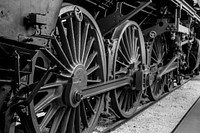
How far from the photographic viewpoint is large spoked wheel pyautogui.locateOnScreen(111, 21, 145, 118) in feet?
12.1

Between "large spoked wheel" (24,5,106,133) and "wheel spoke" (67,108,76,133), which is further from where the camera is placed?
"wheel spoke" (67,108,76,133)

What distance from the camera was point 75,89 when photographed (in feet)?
7.98

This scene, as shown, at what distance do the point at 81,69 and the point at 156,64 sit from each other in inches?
111

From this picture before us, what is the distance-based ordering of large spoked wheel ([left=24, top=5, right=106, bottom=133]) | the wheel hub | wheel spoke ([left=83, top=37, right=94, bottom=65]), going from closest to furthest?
large spoked wheel ([left=24, top=5, right=106, bottom=133]), the wheel hub, wheel spoke ([left=83, top=37, right=94, bottom=65])

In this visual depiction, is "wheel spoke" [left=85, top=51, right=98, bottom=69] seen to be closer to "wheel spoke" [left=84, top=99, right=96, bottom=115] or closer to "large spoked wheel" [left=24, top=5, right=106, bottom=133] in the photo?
"large spoked wheel" [left=24, top=5, right=106, bottom=133]

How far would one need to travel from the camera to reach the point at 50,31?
1.91m

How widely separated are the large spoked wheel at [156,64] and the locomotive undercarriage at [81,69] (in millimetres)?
21

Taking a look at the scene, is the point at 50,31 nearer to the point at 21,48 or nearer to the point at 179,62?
the point at 21,48

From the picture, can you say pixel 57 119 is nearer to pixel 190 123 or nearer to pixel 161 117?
pixel 190 123

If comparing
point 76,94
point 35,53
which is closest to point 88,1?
point 76,94

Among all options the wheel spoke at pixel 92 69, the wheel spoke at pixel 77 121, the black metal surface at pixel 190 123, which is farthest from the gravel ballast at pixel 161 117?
the wheel spoke at pixel 92 69

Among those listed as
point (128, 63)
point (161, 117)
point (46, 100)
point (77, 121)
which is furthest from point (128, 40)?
point (46, 100)

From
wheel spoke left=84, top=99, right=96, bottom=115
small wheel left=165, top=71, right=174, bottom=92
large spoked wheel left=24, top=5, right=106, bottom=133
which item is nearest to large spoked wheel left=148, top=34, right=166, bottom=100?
small wheel left=165, top=71, right=174, bottom=92

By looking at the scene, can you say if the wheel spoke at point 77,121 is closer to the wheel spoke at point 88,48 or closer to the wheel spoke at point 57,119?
the wheel spoke at point 57,119
